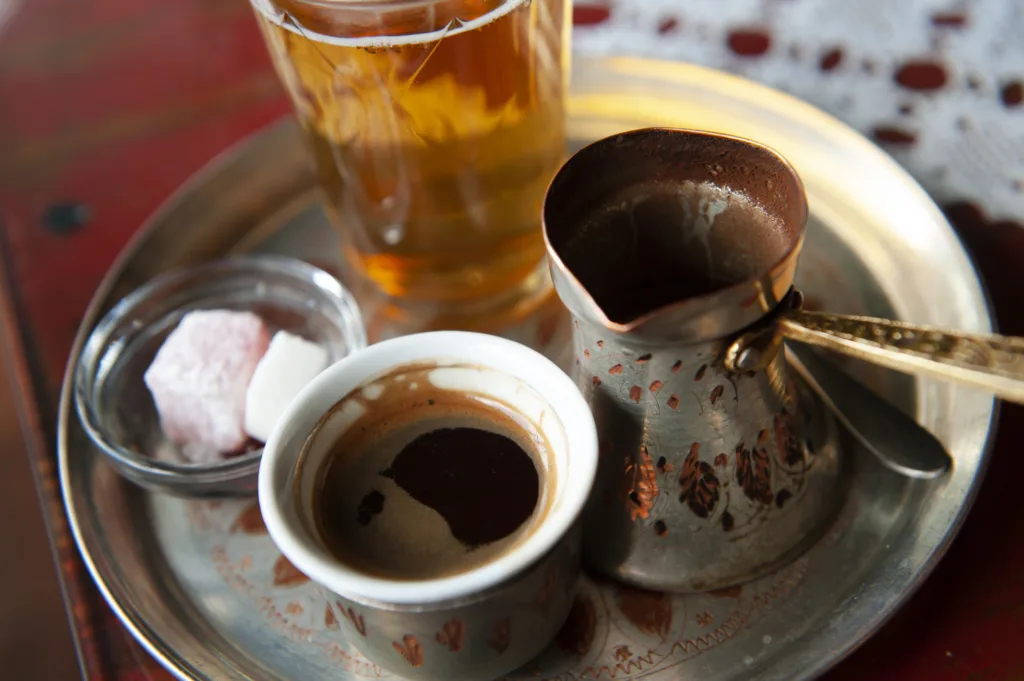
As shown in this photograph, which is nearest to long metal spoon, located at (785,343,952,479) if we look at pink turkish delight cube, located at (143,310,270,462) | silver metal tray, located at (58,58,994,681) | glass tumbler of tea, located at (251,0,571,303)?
silver metal tray, located at (58,58,994,681)

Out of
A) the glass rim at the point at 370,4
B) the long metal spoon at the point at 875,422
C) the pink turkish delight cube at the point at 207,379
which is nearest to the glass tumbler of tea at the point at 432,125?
the glass rim at the point at 370,4

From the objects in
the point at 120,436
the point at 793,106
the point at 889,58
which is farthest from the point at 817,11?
the point at 120,436

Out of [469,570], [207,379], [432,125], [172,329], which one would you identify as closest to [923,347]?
[469,570]

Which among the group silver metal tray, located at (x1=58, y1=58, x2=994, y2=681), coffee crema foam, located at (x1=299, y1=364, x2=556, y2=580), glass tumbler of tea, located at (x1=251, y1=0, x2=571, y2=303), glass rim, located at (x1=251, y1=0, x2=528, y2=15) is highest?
glass rim, located at (x1=251, y1=0, x2=528, y2=15)

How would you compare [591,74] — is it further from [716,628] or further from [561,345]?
[716,628]

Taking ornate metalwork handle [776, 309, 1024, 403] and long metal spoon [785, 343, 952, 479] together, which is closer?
ornate metalwork handle [776, 309, 1024, 403]

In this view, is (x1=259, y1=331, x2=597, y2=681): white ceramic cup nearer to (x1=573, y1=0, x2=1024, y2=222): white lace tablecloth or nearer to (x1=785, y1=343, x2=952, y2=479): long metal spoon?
(x1=785, y1=343, x2=952, y2=479): long metal spoon

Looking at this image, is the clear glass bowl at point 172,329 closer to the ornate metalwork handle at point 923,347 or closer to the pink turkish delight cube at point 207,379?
the pink turkish delight cube at point 207,379

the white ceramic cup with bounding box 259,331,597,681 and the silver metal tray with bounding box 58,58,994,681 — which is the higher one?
the white ceramic cup with bounding box 259,331,597,681
